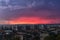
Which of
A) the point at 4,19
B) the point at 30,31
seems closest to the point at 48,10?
the point at 30,31

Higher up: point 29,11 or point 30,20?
point 29,11

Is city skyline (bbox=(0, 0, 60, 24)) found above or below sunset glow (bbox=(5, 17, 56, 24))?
above

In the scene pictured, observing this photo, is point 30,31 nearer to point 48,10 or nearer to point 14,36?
point 14,36

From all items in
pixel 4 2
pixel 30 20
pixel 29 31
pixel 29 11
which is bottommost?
pixel 29 31

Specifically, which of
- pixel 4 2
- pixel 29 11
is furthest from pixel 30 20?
pixel 4 2

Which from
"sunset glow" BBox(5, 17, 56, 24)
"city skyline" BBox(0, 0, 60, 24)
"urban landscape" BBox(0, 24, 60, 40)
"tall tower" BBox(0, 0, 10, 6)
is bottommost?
"urban landscape" BBox(0, 24, 60, 40)

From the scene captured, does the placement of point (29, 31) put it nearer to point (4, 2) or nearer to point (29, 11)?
point (29, 11)

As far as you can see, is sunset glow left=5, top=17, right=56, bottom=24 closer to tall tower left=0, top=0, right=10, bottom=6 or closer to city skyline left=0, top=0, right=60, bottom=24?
city skyline left=0, top=0, right=60, bottom=24

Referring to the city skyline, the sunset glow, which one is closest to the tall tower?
the city skyline
